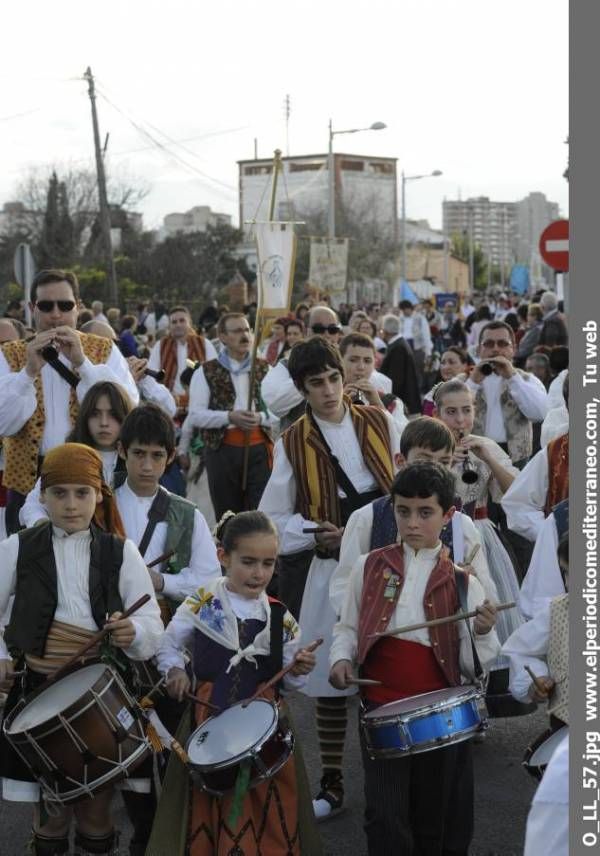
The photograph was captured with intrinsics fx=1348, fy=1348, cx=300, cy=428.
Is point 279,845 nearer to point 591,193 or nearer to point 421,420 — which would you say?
point 421,420

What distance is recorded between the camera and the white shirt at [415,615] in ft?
15.5

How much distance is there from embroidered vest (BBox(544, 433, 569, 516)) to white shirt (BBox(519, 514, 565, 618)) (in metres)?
0.93

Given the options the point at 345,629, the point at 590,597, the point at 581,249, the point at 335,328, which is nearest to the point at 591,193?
the point at 581,249

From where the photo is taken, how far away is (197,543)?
5406 millimetres

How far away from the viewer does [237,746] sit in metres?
4.35

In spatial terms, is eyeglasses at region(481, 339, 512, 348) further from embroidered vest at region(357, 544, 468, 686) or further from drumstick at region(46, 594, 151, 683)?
drumstick at region(46, 594, 151, 683)

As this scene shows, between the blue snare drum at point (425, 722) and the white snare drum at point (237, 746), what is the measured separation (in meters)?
0.33

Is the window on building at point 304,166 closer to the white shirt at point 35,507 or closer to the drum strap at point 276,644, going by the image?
the white shirt at point 35,507

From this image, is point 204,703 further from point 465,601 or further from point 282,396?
point 282,396

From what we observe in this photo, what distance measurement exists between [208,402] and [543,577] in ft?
17.8

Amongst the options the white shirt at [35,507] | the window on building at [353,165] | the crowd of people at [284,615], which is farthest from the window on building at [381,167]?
the white shirt at [35,507]

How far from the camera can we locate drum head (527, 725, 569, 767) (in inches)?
159

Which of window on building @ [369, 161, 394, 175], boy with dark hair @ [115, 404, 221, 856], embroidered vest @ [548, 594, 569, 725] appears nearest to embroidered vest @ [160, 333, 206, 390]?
boy with dark hair @ [115, 404, 221, 856]

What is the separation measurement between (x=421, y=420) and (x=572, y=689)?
258 cm
